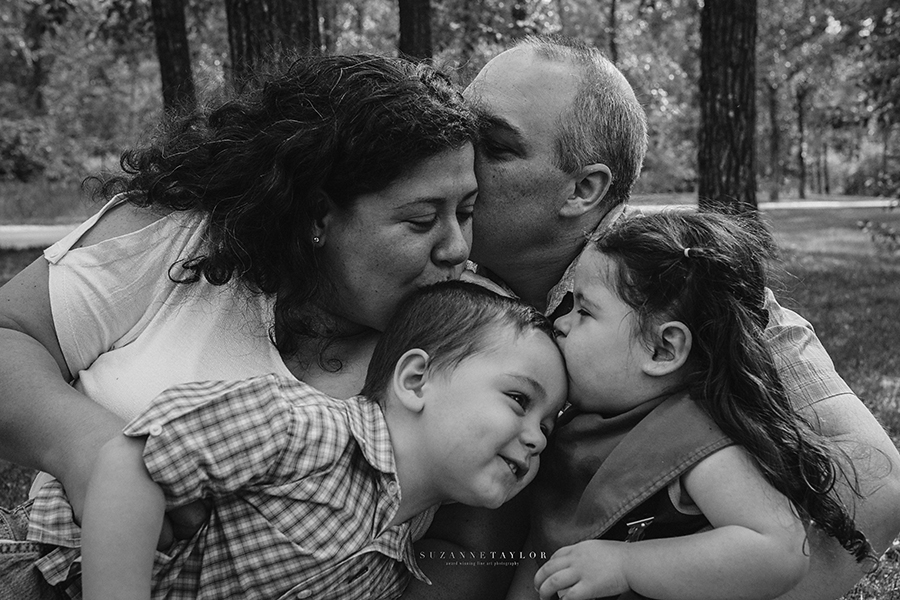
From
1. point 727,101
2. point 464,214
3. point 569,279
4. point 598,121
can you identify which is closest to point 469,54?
point 727,101

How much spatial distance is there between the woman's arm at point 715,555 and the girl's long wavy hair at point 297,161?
3.06ft

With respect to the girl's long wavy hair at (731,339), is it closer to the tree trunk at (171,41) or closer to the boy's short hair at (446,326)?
the boy's short hair at (446,326)

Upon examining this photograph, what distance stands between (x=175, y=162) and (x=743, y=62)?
220 inches

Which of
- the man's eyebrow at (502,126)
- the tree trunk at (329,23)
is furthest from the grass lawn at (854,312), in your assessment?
the tree trunk at (329,23)

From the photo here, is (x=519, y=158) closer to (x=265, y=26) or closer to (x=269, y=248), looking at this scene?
(x=269, y=248)

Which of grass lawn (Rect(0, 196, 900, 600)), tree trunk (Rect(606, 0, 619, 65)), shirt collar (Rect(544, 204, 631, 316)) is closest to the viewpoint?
shirt collar (Rect(544, 204, 631, 316))

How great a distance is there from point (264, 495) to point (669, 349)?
3.12ft

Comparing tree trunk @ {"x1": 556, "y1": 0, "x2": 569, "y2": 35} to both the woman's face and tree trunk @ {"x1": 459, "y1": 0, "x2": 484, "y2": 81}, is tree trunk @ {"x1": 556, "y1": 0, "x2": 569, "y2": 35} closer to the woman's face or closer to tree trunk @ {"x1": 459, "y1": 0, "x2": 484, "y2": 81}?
tree trunk @ {"x1": 459, "y1": 0, "x2": 484, "y2": 81}

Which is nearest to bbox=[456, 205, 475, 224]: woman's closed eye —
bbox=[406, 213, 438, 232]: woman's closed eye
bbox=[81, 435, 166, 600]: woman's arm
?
bbox=[406, 213, 438, 232]: woman's closed eye

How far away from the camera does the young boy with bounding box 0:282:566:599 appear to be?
5.71 ft

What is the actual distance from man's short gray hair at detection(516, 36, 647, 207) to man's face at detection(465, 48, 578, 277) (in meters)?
0.04

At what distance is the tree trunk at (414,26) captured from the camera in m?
8.39

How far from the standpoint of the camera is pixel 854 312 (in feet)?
28.8

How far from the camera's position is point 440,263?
2.32 metres
